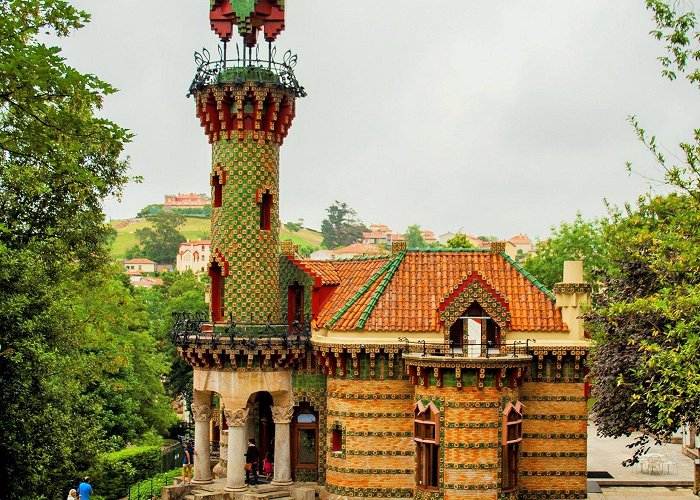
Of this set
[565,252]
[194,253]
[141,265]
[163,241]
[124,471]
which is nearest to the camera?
[124,471]

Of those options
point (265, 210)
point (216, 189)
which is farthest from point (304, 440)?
point (216, 189)

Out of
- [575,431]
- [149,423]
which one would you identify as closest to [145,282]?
[149,423]

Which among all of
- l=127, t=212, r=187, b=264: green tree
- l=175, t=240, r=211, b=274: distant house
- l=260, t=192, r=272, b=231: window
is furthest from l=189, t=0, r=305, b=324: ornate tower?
l=127, t=212, r=187, b=264: green tree

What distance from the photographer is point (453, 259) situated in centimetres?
3070

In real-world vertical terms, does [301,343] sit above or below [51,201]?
below

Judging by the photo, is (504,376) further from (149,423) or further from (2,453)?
(149,423)

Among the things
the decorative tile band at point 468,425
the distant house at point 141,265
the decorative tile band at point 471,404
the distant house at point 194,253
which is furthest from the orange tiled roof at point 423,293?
the distant house at point 141,265

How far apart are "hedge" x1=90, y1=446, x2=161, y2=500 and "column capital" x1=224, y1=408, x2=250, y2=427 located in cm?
869

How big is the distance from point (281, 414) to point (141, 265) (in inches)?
5226

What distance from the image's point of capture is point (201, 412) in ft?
101

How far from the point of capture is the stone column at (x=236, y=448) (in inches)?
1149

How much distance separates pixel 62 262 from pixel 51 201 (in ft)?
6.67

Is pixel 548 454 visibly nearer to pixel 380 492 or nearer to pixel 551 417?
pixel 551 417

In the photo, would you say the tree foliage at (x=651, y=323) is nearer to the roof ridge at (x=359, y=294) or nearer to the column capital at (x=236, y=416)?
the roof ridge at (x=359, y=294)
